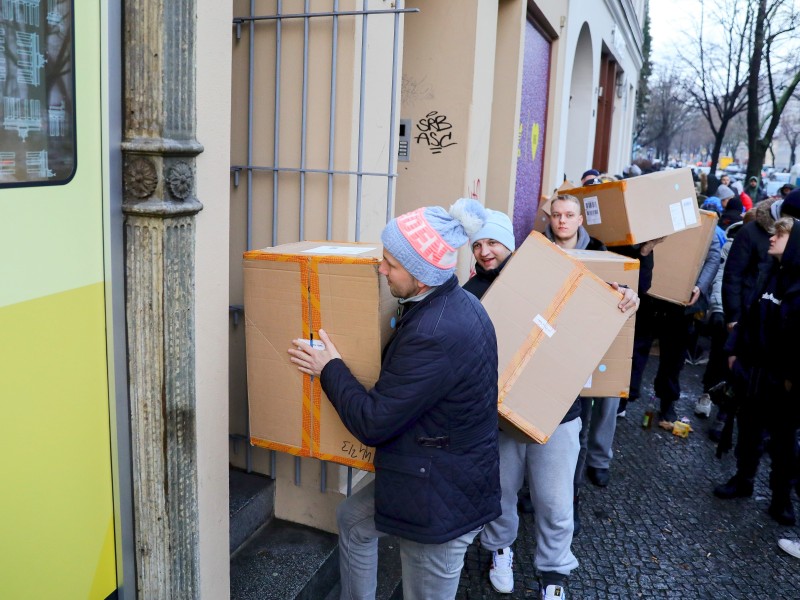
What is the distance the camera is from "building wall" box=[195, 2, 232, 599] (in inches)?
96.3

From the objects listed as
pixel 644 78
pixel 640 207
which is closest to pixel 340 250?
pixel 640 207

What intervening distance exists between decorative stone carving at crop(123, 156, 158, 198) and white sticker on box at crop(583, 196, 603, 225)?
3.28m

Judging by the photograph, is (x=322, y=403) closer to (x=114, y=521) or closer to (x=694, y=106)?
(x=114, y=521)

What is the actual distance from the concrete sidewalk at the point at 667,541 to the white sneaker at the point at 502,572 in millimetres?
45

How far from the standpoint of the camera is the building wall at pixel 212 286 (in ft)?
8.02

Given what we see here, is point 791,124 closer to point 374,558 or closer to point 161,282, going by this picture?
point 374,558

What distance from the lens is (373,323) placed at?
2.53m

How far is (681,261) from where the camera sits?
5.66 meters

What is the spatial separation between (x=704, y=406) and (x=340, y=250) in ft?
15.6

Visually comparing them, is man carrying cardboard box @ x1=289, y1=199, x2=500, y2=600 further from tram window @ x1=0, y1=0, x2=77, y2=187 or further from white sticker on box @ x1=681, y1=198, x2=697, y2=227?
white sticker on box @ x1=681, y1=198, x2=697, y2=227

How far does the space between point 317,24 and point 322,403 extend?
1.64m

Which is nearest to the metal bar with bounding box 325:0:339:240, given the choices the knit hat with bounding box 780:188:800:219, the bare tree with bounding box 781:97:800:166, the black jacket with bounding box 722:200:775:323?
the knit hat with bounding box 780:188:800:219

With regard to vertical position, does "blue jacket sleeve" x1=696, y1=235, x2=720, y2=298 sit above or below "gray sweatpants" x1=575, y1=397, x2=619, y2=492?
above

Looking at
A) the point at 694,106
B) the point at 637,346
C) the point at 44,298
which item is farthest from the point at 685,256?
the point at 694,106
